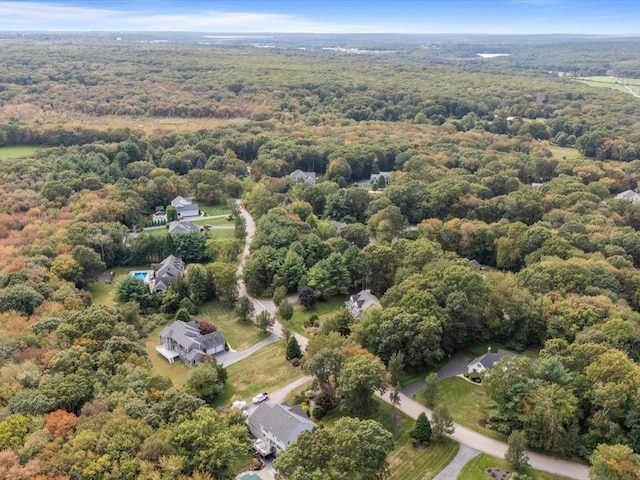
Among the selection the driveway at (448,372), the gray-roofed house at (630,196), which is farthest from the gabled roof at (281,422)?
the gray-roofed house at (630,196)

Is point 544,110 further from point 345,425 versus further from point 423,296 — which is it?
point 345,425

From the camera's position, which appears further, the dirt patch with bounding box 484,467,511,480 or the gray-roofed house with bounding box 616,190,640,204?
the gray-roofed house with bounding box 616,190,640,204

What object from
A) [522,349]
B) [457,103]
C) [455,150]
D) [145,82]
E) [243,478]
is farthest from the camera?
[145,82]

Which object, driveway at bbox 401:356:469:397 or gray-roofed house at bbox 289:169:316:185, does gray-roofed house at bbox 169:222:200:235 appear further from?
driveway at bbox 401:356:469:397

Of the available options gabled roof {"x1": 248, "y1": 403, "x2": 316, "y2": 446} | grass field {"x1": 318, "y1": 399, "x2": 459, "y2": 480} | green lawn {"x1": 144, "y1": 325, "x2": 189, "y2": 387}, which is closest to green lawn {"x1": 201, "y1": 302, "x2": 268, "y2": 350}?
green lawn {"x1": 144, "y1": 325, "x2": 189, "y2": 387}

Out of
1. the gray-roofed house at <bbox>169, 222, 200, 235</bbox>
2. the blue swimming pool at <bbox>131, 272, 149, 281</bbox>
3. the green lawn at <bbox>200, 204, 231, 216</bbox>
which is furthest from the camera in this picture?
the green lawn at <bbox>200, 204, 231, 216</bbox>

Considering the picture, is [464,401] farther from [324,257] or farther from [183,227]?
[183,227]

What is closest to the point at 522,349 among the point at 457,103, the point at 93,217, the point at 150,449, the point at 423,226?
the point at 423,226
